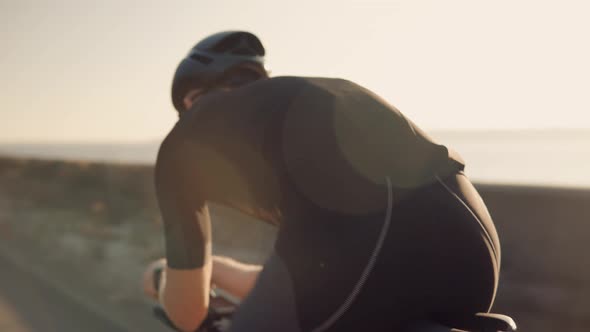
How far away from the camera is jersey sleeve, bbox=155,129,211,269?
2.04 metres

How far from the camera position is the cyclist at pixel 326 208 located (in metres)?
1.83

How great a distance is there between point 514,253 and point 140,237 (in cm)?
672

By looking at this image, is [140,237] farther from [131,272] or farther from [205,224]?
[205,224]

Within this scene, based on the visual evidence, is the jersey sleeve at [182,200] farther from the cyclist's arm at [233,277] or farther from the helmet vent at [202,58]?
the helmet vent at [202,58]

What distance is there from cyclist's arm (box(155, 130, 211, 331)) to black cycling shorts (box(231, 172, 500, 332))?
0.24 m

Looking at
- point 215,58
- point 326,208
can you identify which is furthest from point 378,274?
point 215,58

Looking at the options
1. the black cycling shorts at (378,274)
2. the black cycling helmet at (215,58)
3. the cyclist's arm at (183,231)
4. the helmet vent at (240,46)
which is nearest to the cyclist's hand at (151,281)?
the cyclist's arm at (183,231)

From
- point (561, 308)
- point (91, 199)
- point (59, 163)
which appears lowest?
point (59, 163)

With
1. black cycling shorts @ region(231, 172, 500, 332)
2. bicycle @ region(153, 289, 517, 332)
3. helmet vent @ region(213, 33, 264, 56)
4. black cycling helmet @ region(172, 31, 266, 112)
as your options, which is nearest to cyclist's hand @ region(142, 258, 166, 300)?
bicycle @ region(153, 289, 517, 332)

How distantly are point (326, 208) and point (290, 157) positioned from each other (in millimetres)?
191

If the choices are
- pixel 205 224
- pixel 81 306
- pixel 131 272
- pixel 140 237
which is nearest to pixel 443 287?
pixel 205 224

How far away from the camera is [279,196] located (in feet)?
6.44

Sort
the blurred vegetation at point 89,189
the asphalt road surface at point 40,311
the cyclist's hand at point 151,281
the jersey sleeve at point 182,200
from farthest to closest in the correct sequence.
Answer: the blurred vegetation at point 89,189 < the asphalt road surface at point 40,311 < the cyclist's hand at point 151,281 < the jersey sleeve at point 182,200

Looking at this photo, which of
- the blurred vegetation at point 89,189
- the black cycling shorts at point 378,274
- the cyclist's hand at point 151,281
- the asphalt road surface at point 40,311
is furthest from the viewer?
the blurred vegetation at point 89,189
